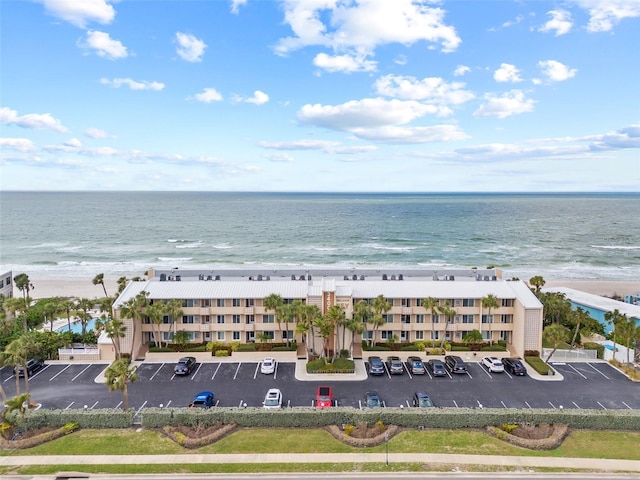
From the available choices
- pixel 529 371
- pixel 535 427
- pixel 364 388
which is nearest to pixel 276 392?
pixel 364 388

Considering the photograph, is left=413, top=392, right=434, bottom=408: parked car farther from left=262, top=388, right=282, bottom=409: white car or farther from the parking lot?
left=262, top=388, right=282, bottom=409: white car

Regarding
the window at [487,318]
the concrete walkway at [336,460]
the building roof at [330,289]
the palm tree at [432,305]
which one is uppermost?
the building roof at [330,289]

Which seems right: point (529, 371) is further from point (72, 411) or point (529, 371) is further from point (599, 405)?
point (72, 411)

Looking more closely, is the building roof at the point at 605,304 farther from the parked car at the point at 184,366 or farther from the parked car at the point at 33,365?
the parked car at the point at 33,365

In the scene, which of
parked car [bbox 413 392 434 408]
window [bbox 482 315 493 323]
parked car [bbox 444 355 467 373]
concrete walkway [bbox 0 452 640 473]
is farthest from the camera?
window [bbox 482 315 493 323]

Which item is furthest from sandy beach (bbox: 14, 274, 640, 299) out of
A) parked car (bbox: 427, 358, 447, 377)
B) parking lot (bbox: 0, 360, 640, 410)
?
parked car (bbox: 427, 358, 447, 377)

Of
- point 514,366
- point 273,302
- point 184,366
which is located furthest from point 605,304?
point 184,366

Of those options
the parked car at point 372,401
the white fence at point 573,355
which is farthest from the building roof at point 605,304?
the parked car at point 372,401
